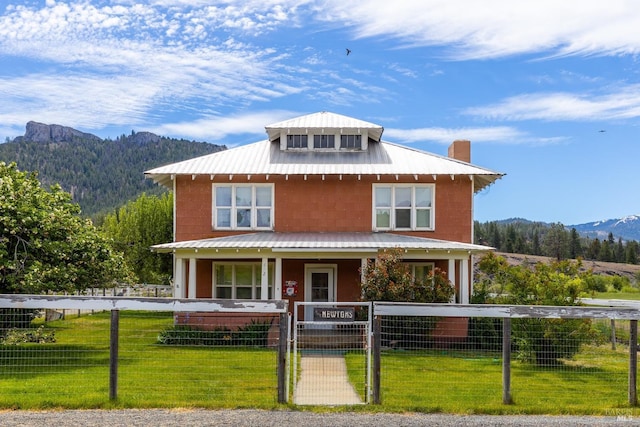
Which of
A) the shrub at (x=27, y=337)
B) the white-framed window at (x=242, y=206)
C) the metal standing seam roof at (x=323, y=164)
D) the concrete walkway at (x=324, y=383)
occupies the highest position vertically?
the metal standing seam roof at (x=323, y=164)

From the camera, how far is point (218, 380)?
1336 centimetres

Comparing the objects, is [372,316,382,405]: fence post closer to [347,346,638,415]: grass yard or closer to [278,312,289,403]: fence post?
[347,346,638,415]: grass yard

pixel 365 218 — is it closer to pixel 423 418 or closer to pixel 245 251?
pixel 245 251

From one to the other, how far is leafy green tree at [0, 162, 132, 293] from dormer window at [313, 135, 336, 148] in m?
9.49

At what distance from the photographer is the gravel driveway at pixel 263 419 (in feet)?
32.6

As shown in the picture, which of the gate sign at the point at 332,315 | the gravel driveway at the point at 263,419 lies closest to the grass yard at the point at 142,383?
the gravel driveway at the point at 263,419

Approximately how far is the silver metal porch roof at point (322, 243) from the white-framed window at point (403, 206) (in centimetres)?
63

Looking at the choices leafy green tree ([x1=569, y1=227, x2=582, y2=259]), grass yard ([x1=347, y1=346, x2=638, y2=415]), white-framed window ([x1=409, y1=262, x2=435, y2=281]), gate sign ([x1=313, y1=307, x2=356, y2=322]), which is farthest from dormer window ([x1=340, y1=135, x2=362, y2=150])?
leafy green tree ([x1=569, y1=227, x2=582, y2=259])

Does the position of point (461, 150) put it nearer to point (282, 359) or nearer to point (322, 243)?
point (322, 243)

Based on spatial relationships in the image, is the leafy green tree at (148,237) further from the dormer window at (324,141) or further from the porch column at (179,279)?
the porch column at (179,279)

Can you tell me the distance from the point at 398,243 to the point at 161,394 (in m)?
12.4

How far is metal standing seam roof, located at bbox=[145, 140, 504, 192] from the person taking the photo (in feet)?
80.2

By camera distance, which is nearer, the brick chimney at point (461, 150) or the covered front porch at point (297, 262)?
the covered front porch at point (297, 262)

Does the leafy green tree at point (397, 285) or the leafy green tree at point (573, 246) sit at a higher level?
the leafy green tree at point (573, 246)
